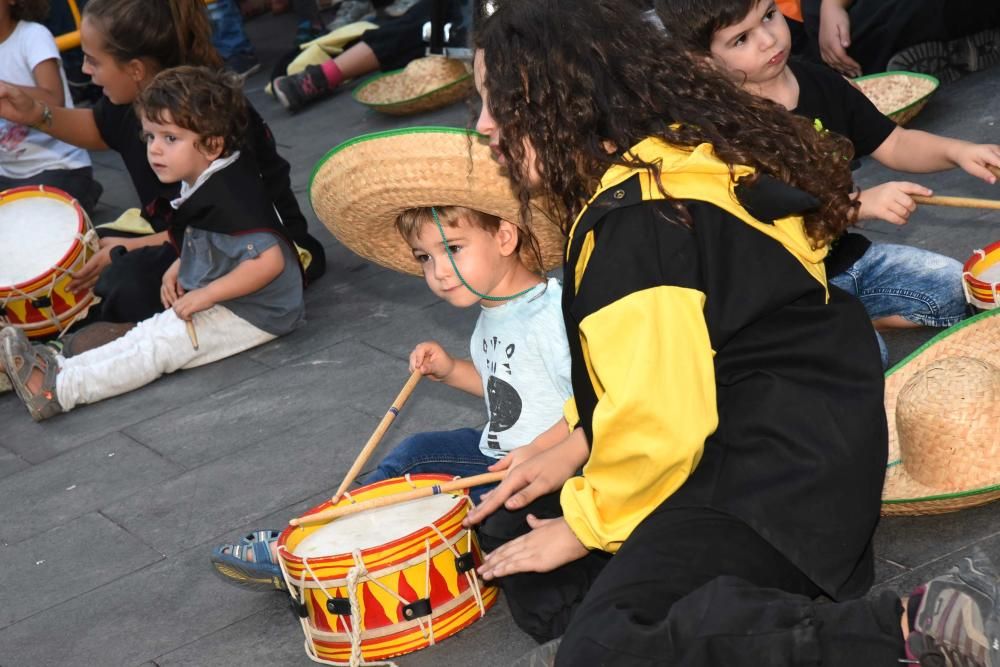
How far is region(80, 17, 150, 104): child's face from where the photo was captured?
178 inches

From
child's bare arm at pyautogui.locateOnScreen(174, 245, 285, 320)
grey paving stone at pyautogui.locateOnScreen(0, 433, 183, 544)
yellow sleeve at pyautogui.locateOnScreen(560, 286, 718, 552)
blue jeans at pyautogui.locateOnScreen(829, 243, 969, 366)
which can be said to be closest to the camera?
yellow sleeve at pyautogui.locateOnScreen(560, 286, 718, 552)

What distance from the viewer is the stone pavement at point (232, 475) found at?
2734mm

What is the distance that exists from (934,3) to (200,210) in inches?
111

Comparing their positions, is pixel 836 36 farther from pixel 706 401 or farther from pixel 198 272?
pixel 706 401

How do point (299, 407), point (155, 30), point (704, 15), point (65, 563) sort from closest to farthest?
1. point (704, 15)
2. point (65, 563)
3. point (299, 407)
4. point (155, 30)

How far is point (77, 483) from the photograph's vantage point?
375 cm

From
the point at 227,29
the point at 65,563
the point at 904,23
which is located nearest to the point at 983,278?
the point at 904,23

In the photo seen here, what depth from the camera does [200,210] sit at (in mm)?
4191

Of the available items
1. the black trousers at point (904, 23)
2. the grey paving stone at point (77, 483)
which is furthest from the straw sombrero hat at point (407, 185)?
the black trousers at point (904, 23)

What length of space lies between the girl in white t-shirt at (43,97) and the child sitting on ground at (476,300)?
307cm

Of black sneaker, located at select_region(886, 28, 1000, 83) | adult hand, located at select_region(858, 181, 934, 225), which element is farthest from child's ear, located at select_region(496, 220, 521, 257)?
black sneaker, located at select_region(886, 28, 1000, 83)

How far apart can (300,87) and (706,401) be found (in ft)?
17.7

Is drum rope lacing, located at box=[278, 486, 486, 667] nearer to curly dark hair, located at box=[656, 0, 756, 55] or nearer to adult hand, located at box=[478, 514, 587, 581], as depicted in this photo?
adult hand, located at box=[478, 514, 587, 581]

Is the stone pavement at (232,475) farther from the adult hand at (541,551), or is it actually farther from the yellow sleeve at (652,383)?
the yellow sleeve at (652,383)
